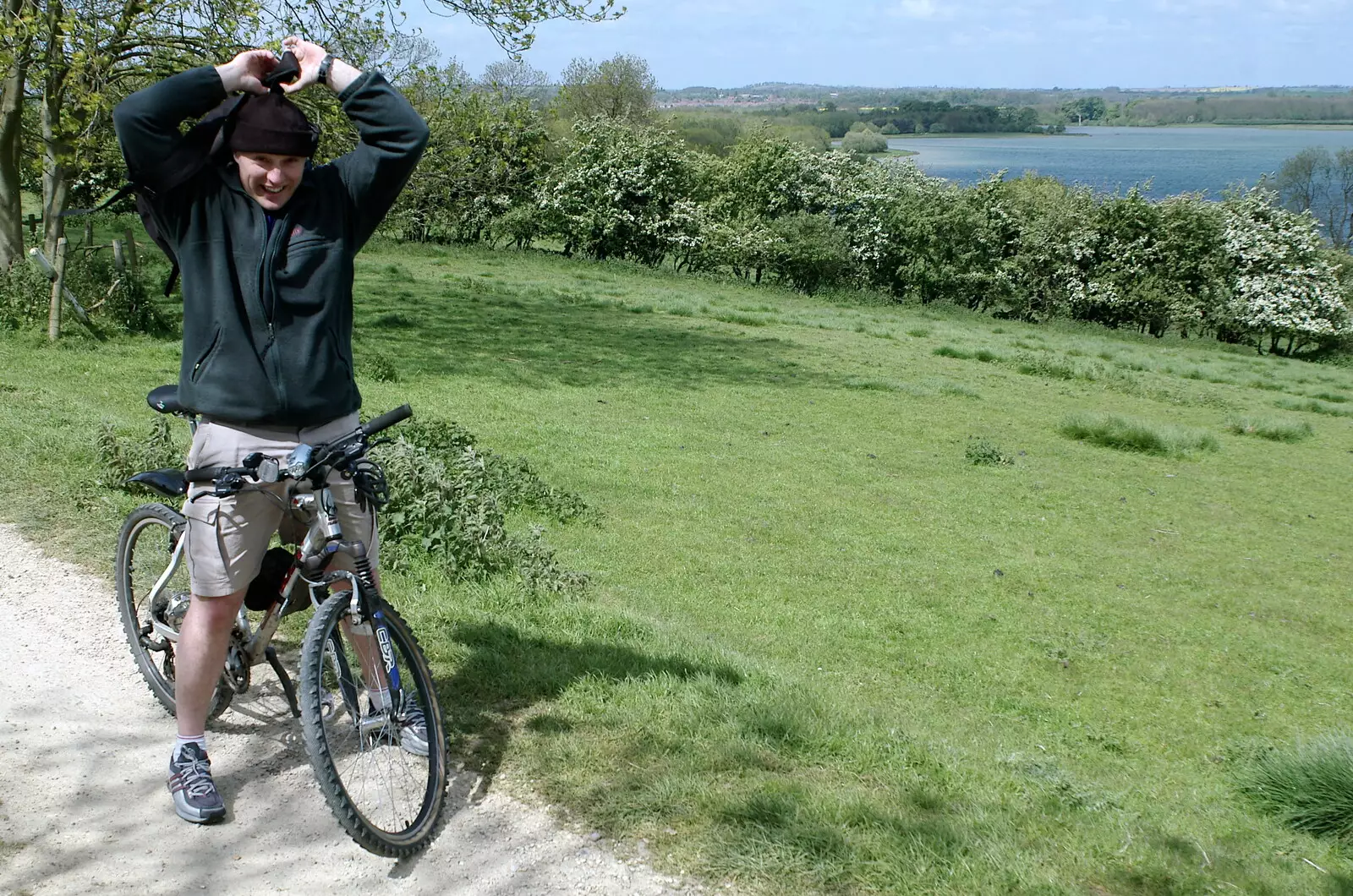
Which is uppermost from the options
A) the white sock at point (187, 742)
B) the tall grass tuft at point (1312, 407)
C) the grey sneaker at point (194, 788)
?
the white sock at point (187, 742)

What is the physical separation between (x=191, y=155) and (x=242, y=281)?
0.39m

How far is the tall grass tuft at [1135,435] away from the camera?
16312 millimetres

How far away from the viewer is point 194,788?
3539 mm

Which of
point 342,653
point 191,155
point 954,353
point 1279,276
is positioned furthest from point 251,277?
point 1279,276

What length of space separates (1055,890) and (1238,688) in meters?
5.19

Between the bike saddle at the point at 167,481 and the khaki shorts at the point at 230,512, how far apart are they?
9.0 inches

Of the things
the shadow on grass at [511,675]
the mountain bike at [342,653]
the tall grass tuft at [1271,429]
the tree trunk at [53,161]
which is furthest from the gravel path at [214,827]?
the tall grass tuft at [1271,429]

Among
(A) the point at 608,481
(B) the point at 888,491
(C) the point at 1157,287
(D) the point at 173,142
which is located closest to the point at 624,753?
(D) the point at 173,142

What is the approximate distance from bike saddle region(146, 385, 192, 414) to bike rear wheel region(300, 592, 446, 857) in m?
0.89

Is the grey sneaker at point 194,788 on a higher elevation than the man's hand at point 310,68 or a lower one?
lower

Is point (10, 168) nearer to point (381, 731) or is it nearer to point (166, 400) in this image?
point (166, 400)

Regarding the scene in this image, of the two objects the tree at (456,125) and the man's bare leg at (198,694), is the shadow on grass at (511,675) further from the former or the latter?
the tree at (456,125)

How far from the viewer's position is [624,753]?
4.15 metres

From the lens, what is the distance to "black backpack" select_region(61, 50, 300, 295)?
10.5ft
